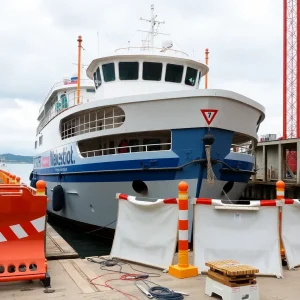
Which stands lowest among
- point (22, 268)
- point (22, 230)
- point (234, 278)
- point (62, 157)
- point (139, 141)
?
point (22, 268)

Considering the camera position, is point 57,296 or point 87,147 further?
point 87,147

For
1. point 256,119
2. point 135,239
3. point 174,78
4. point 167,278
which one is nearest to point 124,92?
point 174,78

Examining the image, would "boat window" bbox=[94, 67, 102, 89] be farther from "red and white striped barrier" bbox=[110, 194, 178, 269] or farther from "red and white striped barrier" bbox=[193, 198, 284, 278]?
"red and white striped barrier" bbox=[193, 198, 284, 278]

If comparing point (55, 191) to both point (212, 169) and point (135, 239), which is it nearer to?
point (212, 169)

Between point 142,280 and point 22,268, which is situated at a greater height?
point 22,268

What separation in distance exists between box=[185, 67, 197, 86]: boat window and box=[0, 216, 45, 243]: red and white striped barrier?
29.7 feet

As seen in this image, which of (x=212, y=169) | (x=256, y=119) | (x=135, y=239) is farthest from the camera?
(x=256, y=119)

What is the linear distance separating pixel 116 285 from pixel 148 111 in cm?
586

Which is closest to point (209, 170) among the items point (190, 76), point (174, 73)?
point (174, 73)

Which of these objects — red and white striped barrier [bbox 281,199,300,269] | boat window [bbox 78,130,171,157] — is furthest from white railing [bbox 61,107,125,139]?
red and white striped barrier [bbox 281,199,300,269]

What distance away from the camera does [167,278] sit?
5.25 meters

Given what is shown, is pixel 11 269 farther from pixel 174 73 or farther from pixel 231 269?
pixel 174 73

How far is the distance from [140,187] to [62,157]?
434 centimetres

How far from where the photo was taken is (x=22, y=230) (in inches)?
202
